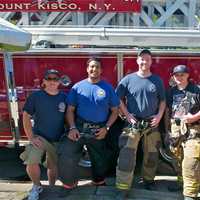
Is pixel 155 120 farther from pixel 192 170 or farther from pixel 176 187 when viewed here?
pixel 176 187

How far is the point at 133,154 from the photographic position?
5.65 metres

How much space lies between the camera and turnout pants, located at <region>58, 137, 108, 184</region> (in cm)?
561

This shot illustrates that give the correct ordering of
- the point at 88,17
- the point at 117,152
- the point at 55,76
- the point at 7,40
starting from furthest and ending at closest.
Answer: the point at 88,17
the point at 117,152
the point at 55,76
the point at 7,40

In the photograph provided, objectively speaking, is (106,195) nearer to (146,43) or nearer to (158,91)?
(158,91)

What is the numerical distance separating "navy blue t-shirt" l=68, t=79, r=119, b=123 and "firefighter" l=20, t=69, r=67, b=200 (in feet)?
0.52

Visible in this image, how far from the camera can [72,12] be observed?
23.2ft

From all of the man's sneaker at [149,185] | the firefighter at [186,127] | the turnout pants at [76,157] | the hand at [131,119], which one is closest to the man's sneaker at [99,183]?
the turnout pants at [76,157]

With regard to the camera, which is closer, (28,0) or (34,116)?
(34,116)

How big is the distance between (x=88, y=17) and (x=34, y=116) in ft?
→ 7.34

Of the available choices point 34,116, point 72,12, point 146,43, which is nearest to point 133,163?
point 34,116

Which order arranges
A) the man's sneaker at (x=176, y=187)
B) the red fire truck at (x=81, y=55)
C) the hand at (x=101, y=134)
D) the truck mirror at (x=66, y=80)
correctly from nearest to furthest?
the hand at (x=101, y=134) < the man's sneaker at (x=176, y=187) < the red fire truck at (x=81, y=55) < the truck mirror at (x=66, y=80)

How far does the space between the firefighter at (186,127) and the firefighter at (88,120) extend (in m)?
0.67

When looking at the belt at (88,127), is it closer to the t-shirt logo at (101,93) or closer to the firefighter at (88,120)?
the firefighter at (88,120)

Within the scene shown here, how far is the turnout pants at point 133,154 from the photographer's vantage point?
5.59 m
